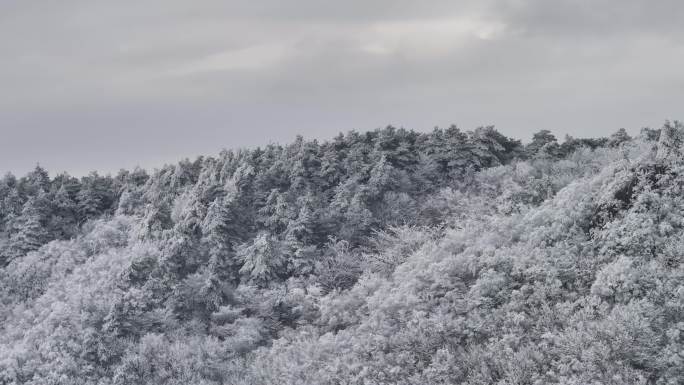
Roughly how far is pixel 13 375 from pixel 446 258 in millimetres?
25104

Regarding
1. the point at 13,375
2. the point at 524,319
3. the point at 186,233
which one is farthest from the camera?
the point at 186,233

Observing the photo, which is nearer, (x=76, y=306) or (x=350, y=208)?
(x=76, y=306)

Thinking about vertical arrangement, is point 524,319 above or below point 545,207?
below

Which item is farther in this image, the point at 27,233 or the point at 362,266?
→ the point at 27,233

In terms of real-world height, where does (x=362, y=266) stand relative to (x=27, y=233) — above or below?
below

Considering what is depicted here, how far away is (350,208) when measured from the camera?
47.5 m

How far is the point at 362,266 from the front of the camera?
40094 millimetres

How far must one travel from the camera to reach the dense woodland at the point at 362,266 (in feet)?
81.6

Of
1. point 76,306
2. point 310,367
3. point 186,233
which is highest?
point 186,233

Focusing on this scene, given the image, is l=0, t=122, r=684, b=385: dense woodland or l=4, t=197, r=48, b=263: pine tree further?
l=4, t=197, r=48, b=263: pine tree

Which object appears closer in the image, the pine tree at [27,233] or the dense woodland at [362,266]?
the dense woodland at [362,266]

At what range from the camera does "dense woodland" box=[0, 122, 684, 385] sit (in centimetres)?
2486

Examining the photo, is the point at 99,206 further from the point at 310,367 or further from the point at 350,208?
the point at 310,367

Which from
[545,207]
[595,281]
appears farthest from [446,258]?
[595,281]
